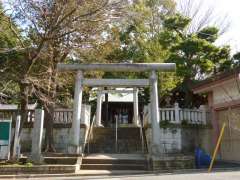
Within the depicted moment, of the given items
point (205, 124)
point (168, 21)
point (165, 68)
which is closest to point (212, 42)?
point (168, 21)

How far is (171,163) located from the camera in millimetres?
13828

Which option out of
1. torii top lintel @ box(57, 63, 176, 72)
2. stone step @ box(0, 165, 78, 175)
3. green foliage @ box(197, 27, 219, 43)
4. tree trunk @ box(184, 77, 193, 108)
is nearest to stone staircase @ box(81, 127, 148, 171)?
stone step @ box(0, 165, 78, 175)

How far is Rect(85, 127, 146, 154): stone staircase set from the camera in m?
18.7

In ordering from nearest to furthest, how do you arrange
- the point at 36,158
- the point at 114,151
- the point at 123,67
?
the point at 36,158 → the point at 123,67 → the point at 114,151

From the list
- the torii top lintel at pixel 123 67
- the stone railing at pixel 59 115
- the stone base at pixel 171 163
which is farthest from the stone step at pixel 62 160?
the stone railing at pixel 59 115

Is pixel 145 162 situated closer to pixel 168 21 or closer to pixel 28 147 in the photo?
pixel 28 147

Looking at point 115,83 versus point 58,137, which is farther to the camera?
point 58,137

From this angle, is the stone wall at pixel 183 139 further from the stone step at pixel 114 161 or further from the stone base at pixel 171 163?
the stone base at pixel 171 163

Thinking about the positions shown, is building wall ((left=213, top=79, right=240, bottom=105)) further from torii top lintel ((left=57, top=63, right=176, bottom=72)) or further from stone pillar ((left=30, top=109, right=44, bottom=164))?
stone pillar ((left=30, top=109, right=44, bottom=164))

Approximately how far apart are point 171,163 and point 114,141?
621 centimetres

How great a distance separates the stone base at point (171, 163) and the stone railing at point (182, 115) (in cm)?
472

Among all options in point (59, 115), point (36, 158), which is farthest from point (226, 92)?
point (36, 158)

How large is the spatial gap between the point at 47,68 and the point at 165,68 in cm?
506

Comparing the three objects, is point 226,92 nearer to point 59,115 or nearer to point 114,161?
Answer: point 114,161
